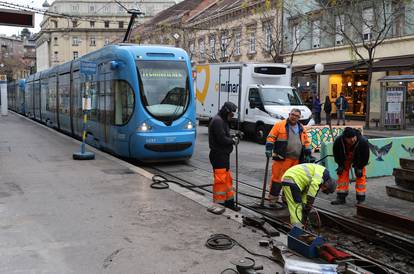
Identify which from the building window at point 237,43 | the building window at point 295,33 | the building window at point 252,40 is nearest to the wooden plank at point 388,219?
the building window at point 295,33

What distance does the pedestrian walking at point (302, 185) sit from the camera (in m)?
5.98

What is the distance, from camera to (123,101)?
39.6ft

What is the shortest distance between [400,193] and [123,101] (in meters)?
6.88

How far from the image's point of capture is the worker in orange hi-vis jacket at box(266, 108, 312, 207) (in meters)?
7.94

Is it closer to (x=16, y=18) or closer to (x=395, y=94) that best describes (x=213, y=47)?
(x=395, y=94)

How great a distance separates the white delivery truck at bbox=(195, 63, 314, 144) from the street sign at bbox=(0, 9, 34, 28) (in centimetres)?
833

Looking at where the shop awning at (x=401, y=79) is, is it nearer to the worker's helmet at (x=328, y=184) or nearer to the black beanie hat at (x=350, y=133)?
the black beanie hat at (x=350, y=133)

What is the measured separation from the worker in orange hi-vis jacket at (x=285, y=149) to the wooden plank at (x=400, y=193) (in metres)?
2.00

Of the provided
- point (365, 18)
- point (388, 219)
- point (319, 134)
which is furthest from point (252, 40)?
point (388, 219)

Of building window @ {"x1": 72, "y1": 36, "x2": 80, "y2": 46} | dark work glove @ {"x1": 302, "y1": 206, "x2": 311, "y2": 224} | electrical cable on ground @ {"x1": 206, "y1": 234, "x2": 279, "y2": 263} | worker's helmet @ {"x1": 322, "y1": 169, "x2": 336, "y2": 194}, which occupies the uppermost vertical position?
building window @ {"x1": 72, "y1": 36, "x2": 80, "y2": 46}

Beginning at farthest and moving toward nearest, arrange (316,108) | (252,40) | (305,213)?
(252,40) < (316,108) < (305,213)

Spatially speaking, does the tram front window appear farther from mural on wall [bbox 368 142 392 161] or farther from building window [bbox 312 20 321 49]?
building window [bbox 312 20 321 49]

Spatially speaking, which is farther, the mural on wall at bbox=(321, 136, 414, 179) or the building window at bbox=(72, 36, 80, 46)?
the building window at bbox=(72, 36, 80, 46)

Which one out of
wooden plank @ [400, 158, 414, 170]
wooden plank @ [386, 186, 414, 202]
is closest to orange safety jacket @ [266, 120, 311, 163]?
wooden plank @ [386, 186, 414, 202]
